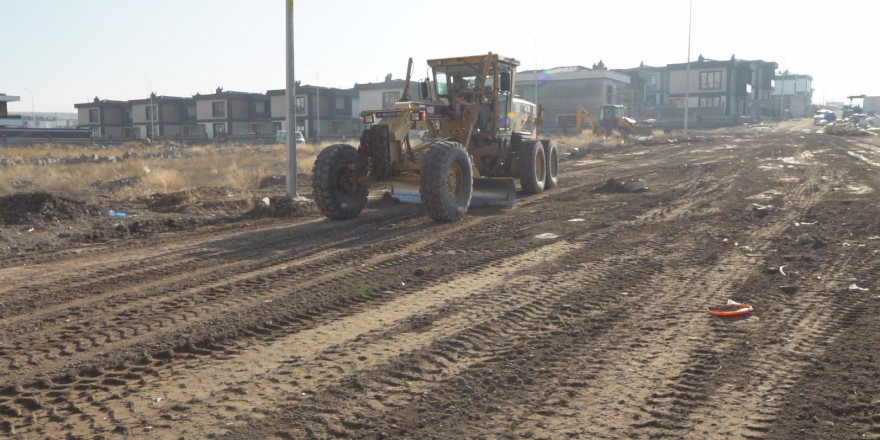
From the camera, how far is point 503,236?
10.5 m

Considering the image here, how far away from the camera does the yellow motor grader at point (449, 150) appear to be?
38.9 ft

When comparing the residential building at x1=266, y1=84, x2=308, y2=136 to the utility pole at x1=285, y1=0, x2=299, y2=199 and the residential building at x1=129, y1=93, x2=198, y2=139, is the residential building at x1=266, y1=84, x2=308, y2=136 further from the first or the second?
the utility pole at x1=285, y1=0, x2=299, y2=199

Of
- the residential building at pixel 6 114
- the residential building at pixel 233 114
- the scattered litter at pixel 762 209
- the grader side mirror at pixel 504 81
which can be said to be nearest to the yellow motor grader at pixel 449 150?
the grader side mirror at pixel 504 81

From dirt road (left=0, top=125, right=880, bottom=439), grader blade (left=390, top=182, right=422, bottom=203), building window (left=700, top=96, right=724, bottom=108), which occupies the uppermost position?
building window (left=700, top=96, right=724, bottom=108)

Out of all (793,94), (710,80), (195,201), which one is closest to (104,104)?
(710,80)

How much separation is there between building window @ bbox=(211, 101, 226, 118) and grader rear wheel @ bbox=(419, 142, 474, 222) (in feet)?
268

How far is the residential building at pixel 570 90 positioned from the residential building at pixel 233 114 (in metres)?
34.0

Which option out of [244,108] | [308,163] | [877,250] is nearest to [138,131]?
[244,108]

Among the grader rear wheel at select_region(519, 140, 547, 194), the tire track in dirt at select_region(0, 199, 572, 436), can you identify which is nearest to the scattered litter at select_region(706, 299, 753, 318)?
the tire track in dirt at select_region(0, 199, 572, 436)

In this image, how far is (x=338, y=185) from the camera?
487 inches

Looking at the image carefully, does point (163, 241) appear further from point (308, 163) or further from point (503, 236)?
point (308, 163)

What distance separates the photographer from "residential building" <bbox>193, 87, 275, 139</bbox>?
88188 mm

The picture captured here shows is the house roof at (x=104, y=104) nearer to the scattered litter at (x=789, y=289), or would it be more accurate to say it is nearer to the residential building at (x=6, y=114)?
the residential building at (x=6, y=114)

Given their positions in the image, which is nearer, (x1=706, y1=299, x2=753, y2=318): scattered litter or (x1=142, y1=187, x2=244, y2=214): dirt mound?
(x1=706, y1=299, x2=753, y2=318): scattered litter
